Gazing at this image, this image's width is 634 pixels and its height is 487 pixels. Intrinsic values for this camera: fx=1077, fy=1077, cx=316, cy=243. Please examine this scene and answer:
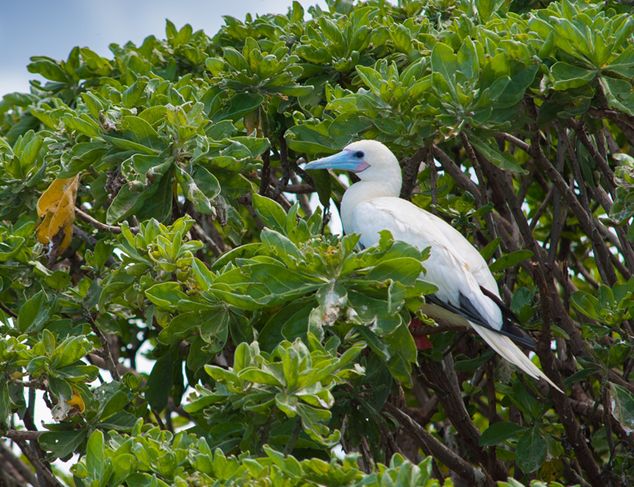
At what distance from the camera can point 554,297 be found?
5441mm

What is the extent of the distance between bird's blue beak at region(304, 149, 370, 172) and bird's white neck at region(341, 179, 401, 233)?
0.34 ft

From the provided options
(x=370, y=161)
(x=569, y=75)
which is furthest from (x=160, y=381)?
(x=569, y=75)

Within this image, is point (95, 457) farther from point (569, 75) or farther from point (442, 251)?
point (569, 75)

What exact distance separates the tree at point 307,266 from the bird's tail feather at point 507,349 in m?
0.10

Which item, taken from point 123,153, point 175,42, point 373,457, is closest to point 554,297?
point 373,457

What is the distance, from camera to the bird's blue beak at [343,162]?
18.2 ft

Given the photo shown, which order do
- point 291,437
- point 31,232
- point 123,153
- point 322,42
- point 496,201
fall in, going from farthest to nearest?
point 496,201
point 322,42
point 31,232
point 123,153
point 291,437

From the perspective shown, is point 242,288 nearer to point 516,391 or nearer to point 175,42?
point 516,391

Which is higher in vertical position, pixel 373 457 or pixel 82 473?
pixel 82 473

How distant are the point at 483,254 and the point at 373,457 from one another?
114 cm

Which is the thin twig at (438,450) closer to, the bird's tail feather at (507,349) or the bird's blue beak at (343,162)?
the bird's tail feather at (507,349)

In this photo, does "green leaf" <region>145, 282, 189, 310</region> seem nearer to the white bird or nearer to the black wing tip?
the white bird

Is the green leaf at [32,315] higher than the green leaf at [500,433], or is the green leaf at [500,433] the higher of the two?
the green leaf at [32,315]

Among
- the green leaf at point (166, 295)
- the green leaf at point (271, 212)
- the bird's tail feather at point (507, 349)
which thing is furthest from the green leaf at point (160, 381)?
the bird's tail feather at point (507, 349)
